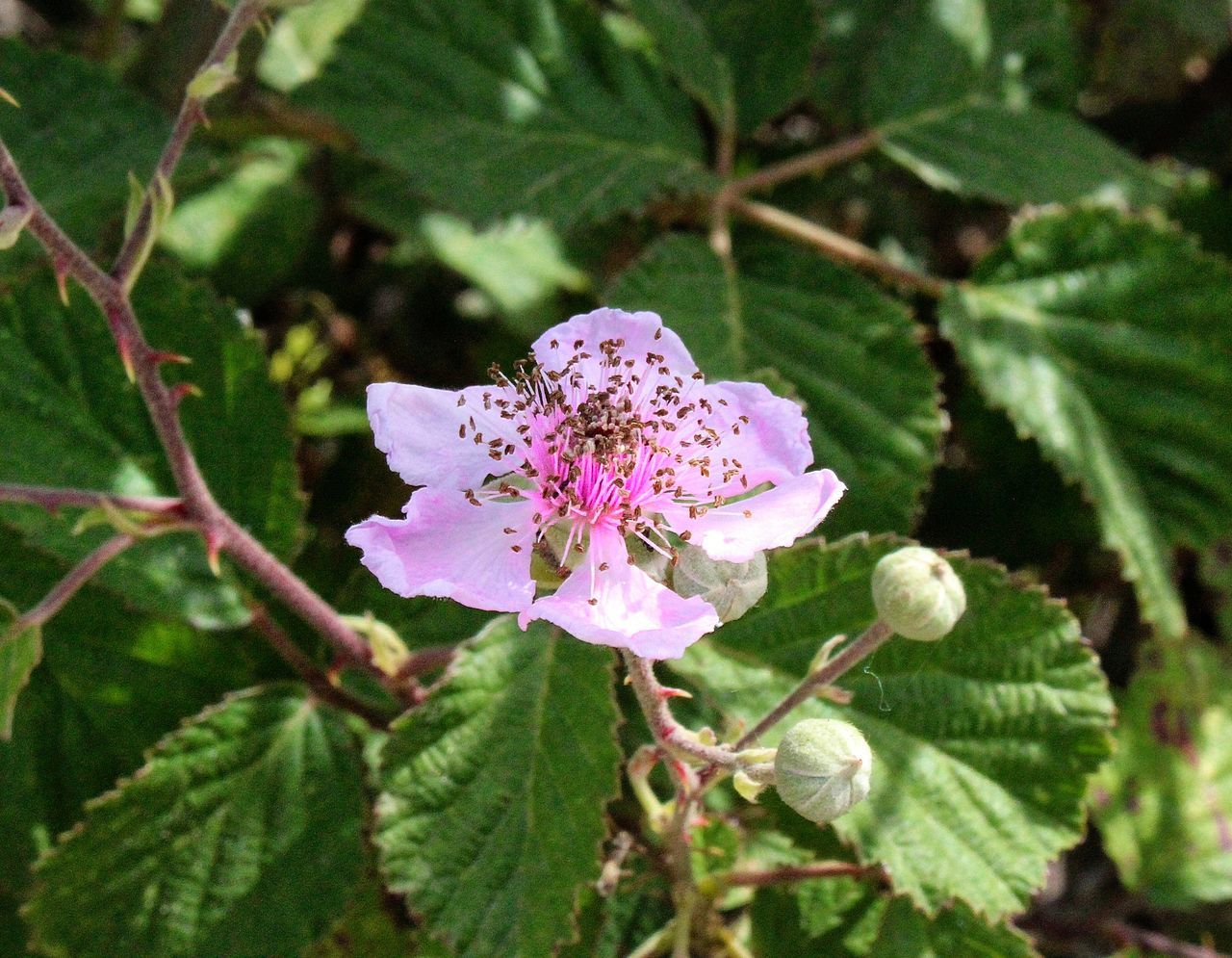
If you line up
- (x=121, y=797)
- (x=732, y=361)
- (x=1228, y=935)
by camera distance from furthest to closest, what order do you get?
(x=1228, y=935)
(x=732, y=361)
(x=121, y=797)

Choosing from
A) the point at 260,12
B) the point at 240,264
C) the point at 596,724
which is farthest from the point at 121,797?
the point at 240,264

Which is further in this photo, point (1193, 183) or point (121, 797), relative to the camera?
point (1193, 183)

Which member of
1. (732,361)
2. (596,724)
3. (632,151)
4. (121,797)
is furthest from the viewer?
(632,151)

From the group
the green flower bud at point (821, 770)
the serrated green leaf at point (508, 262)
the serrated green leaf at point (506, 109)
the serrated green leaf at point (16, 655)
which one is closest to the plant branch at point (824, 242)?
the serrated green leaf at point (506, 109)

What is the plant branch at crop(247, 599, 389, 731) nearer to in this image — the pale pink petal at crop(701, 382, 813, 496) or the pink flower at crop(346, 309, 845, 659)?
the pink flower at crop(346, 309, 845, 659)

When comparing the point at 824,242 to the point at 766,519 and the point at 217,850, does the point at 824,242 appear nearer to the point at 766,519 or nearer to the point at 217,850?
the point at 766,519

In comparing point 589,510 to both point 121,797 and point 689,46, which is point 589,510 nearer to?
point 121,797

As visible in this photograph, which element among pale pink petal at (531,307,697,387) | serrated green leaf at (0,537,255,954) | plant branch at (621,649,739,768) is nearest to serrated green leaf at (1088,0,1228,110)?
pale pink petal at (531,307,697,387)
